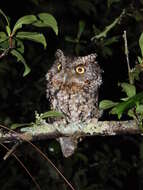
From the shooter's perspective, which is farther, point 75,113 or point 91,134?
point 75,113

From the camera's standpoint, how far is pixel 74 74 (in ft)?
8.99

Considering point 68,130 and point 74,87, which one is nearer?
point 68,130

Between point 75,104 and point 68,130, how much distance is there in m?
0.59

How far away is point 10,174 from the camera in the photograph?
4664mm

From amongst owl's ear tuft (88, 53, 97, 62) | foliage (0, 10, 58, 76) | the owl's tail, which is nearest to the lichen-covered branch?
foliage (0, 10, 58, 76)

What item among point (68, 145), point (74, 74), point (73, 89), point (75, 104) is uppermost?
point (74, 74)

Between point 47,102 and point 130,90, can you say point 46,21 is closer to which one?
point 130,90

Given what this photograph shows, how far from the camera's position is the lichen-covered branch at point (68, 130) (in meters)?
1.82

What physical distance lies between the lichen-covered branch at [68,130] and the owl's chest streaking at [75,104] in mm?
534

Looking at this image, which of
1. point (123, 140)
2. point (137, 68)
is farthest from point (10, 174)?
point (137, 68)

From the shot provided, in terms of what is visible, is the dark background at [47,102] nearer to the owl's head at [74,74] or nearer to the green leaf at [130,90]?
the owl's head at [74,74]

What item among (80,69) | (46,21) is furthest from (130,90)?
(80,69)

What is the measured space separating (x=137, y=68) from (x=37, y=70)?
9.15ft

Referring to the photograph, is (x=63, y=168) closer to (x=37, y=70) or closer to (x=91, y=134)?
(x=37, y=70)
